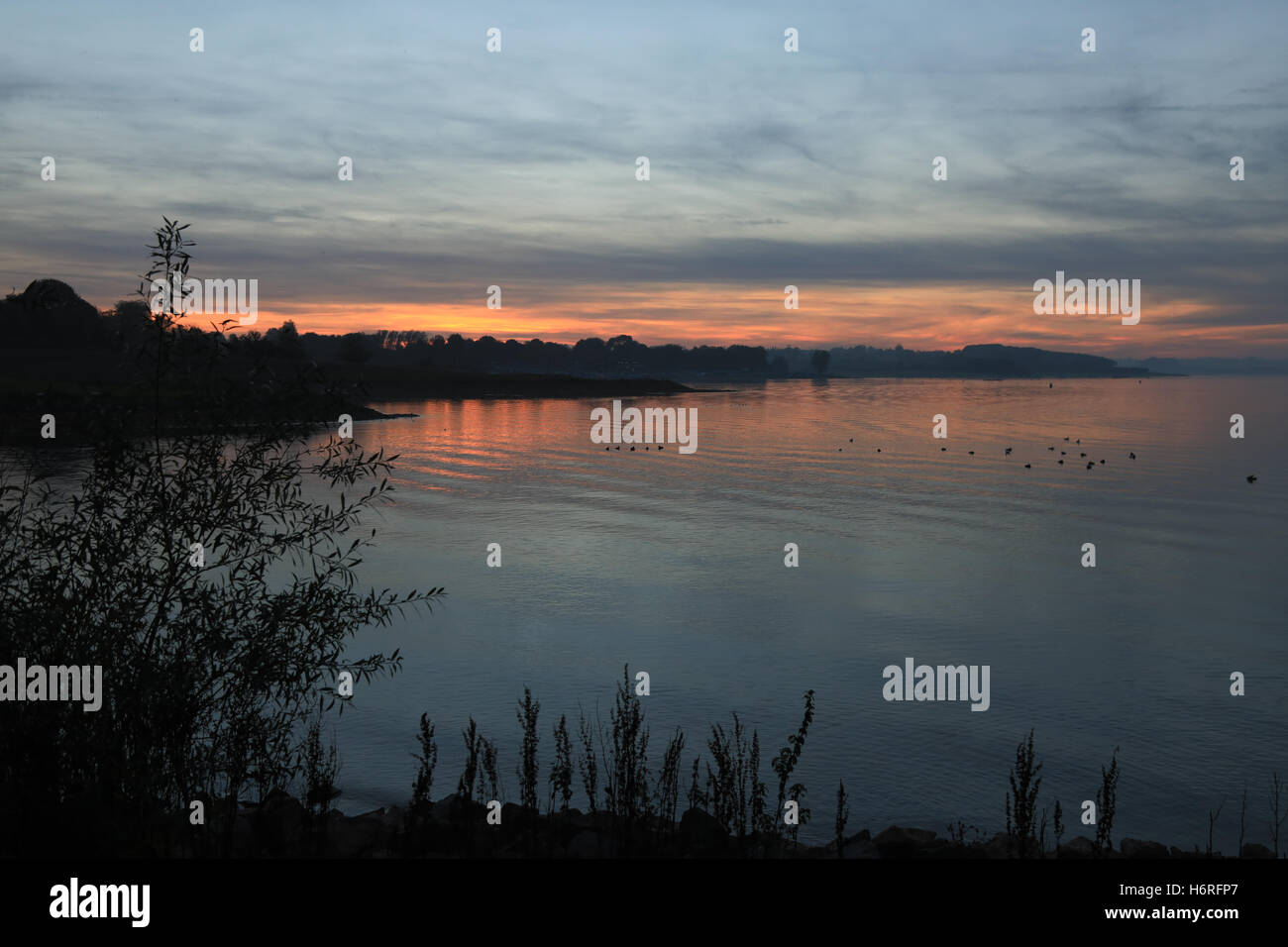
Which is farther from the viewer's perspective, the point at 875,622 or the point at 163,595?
the point at 875,622

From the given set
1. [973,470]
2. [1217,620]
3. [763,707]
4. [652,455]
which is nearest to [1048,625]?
[1217,620]

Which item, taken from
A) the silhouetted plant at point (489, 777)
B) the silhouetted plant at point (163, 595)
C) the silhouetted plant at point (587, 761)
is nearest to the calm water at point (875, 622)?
the silhouetted plant at point (489, 777)

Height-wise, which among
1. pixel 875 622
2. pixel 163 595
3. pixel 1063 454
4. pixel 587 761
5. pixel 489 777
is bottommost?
pixel 587 761

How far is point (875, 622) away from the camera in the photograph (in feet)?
92.3

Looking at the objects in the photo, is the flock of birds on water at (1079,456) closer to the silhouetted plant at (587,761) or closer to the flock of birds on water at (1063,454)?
the flock of birds on water at (1063,454)

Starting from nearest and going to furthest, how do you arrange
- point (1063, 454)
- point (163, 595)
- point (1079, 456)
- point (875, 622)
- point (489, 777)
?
point (163, 595) → point (489, 777) → point (875, 622) → point (1079, 456) → point (1063, 454)

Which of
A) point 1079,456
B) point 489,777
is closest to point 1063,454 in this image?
point 1079,456

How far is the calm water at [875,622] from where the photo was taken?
17750 mm

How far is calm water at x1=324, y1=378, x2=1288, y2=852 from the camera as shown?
1775cm

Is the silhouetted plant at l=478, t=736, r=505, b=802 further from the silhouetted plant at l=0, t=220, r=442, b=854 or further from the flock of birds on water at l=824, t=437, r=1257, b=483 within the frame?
the flock of birds on water at l=824, t=437, r=1257, b=483

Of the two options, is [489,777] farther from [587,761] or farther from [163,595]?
[163,595]
